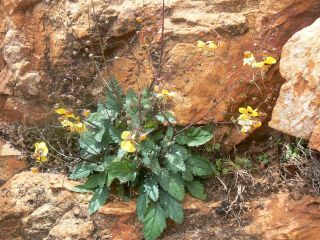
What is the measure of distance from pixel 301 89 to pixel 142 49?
45.8 inches

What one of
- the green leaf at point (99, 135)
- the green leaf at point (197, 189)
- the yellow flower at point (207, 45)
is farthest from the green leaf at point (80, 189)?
the yellow flower at point (207, 45)

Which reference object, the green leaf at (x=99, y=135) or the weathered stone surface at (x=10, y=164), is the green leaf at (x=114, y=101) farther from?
the weathered stone surface at (x=10, y=164)

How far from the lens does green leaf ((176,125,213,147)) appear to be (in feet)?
10.5

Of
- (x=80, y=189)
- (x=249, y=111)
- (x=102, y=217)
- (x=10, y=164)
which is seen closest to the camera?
(x=249, y=111)

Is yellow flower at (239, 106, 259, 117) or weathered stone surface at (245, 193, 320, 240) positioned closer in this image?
yellow flower at (239, 106, 259, 117)

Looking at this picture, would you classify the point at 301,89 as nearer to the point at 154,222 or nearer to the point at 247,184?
the point at 247,184

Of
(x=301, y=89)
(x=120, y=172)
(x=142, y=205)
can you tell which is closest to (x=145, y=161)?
(x=120, y=172)

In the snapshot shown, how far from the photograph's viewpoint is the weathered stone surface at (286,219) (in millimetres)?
2967

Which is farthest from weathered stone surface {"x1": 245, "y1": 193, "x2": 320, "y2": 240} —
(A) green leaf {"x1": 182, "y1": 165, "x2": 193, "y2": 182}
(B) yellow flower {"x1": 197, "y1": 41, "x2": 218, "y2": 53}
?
(B) yellow flower {"x1": 197, "y1": 41, "x2": 218, "y2": 53}

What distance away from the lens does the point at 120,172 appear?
3076mm

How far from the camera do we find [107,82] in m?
3.58

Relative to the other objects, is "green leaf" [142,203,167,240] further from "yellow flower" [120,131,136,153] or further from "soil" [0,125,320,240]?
"yellow flower" [120,131,136,153]

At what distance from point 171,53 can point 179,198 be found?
3.41ft

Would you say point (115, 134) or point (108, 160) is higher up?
point (115, 134)
